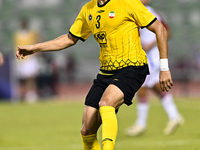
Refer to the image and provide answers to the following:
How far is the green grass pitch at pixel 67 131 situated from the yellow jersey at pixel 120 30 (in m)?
1.89

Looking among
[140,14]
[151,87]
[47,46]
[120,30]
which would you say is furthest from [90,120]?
[151,87]

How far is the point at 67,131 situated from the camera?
25.4 feet

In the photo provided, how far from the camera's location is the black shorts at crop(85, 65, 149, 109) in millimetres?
4133

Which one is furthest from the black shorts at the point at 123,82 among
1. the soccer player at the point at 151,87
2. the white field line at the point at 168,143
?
the soccer player at the point at 151,87

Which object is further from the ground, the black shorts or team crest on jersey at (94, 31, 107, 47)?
team crest on jersey at (94, 31, 107, 47)

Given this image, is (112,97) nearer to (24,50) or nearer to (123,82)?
(123,82)

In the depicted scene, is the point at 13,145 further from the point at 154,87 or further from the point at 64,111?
the point at 64,111

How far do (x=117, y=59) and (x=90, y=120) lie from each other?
2.24 feet

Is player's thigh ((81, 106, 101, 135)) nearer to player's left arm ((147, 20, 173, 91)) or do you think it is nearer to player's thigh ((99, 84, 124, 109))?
player's thigh ((99, 84, 124, 109))

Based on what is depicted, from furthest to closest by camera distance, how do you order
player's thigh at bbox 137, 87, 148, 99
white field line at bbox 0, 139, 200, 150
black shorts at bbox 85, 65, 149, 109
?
player's thigh at bbox 137, 87, 148, 99 → white field line at bbox 0, 139, 200, 150 → black shorts at bbox 85, 65, 149, 109

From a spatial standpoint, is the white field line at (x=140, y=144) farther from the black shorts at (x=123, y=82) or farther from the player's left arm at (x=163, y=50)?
the player's left arm at (x=163, y=50)

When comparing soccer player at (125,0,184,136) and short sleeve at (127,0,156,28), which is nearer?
short sleeve at (127,0,156,28)

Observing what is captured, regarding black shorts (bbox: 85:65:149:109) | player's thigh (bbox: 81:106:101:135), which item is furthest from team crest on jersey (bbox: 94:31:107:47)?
player's thigh (bbox: 81:106:101:135)

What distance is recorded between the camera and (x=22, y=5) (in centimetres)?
2297
